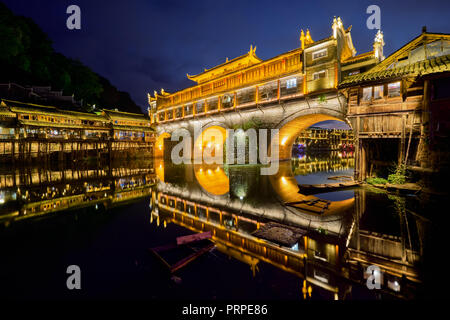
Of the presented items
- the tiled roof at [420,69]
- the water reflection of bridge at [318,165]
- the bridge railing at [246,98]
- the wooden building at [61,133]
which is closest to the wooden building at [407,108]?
the tiled roof at [420,69]

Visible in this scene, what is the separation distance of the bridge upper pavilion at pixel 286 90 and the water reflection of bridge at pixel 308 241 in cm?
1268

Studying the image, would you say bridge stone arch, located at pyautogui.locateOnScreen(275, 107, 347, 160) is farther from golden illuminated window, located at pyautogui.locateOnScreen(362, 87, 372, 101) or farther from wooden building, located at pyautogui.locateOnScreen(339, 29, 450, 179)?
wooden building, located at pyautogui.locateOnScreen(339, 29, 450, 179)

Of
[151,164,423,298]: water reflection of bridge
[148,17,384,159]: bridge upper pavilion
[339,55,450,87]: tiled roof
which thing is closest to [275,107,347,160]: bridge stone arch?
[148,17,384,159]: bridge upper pavilion

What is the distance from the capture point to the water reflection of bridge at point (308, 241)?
336cm

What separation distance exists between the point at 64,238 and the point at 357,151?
14.5 meters

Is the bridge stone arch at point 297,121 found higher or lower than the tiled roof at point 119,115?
lower

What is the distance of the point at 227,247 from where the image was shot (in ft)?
14.9

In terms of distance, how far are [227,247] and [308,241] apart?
1886 mm

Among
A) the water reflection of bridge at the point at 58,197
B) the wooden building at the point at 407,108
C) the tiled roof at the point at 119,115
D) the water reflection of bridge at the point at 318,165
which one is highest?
the tiled roof at the point at 119,115

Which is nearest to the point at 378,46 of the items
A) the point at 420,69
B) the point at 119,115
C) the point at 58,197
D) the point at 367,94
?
the point at 367,94

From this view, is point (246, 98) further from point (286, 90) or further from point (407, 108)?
point (407, 108)

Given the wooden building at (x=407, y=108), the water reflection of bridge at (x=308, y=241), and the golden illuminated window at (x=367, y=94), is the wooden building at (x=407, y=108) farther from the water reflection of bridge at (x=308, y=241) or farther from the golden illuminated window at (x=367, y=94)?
the water reflection of bridge at (x=308, y=241)

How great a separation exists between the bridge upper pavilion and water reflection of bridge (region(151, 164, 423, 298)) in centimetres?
1268

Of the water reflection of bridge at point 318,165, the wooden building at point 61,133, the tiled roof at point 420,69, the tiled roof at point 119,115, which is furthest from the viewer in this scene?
the tiled roof at point 119,115
